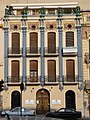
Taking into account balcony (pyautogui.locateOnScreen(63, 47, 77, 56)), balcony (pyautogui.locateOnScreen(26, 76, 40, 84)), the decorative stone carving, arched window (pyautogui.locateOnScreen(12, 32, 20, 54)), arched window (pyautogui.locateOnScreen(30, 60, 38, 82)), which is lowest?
balcony (pyautogui.locateOnScreen(26, 76, 40, 84))

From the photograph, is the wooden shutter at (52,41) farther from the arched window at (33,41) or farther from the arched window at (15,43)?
the arched window at (15,43)

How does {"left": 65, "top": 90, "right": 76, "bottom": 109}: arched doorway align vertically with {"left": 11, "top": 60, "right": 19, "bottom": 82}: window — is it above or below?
below

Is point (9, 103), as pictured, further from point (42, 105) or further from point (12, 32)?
point (12, 32)

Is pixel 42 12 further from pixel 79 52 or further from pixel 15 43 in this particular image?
pixel 79 52

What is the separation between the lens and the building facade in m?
43.8

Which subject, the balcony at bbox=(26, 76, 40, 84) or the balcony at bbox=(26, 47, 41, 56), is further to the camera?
the balcony at bbox=(26, 47, 41, 56)

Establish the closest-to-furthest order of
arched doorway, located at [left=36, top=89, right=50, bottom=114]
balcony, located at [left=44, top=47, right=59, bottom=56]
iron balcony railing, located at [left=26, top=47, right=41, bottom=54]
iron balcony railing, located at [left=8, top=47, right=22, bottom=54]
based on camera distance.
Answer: arched doorway, located at [left=36, top=89, right=50, bottom=114], balcony, located at [left=44, top=47, right=59, bottom=56], iron balcony railing, located at [left=26, top=47, right=41, bottom=54], iron balcony railing, located at [left=8, top=47, right=22, bottom=54]

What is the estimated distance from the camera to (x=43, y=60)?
44312 mm

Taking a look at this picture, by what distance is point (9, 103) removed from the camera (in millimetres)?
43906

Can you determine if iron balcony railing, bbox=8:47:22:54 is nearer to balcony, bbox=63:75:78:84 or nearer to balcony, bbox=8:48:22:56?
balcony, bbox=8:48:22:56

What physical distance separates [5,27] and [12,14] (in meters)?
2.13

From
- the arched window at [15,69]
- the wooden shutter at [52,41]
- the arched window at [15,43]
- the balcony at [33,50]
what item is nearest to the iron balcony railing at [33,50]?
the balcony at [33,50]

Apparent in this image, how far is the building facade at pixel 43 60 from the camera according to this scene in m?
43.8

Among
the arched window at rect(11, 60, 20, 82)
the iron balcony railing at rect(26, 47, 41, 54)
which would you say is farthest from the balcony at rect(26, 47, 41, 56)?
the arched window at rect(11, 60, 20, 82)
